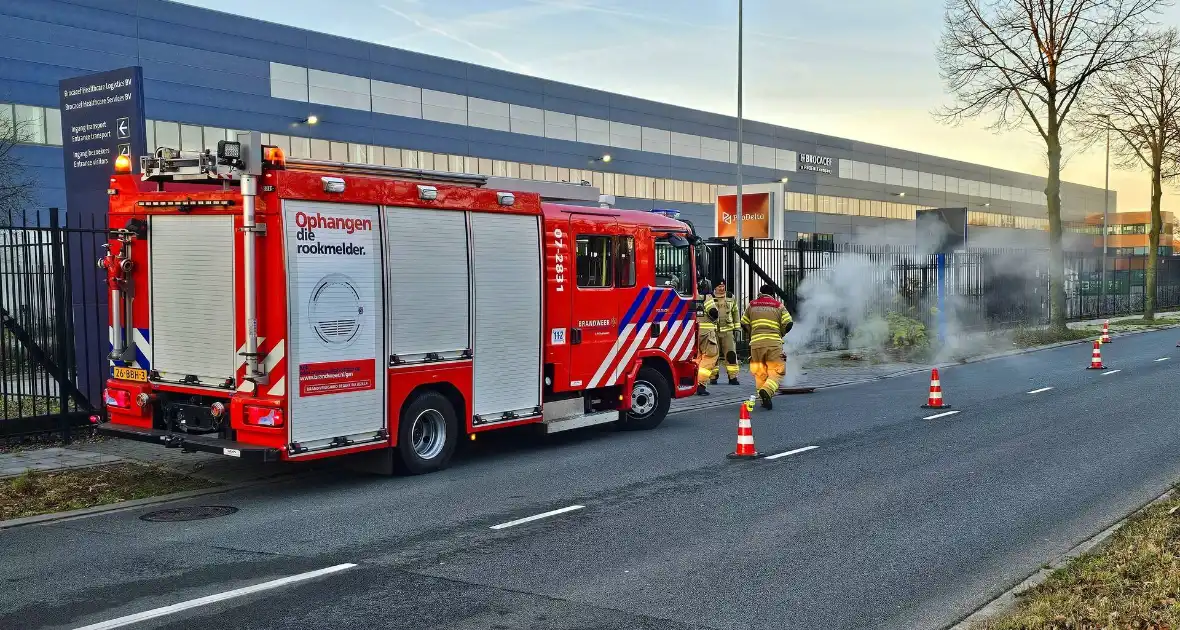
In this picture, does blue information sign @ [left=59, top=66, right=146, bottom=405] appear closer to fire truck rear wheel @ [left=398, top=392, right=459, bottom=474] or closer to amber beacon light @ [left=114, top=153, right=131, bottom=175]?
amber beacon light @ [left=114, top=153, right=131, bottom=175]

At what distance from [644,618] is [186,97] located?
4154 centimetres

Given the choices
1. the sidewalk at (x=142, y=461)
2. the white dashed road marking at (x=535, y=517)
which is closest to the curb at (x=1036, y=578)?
the white dashed road marking at (x=535, y=517)

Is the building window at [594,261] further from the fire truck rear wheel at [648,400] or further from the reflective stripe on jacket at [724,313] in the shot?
the reflective stripe on jacket at [724,313]

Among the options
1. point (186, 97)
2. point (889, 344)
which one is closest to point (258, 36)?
point (186, 97)

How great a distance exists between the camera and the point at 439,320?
9.68 meters

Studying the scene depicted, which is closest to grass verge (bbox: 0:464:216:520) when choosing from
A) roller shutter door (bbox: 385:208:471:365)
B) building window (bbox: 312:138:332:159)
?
roller shutter door (bbox: 385:208:471:365)

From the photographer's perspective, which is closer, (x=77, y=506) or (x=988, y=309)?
(x=77, y=506)

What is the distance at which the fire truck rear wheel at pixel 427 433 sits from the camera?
945 cm

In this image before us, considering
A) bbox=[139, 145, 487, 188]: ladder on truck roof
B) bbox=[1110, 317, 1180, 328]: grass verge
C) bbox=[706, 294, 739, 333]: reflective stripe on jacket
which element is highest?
bbox=[139, 145, 487, 188]: ladder on truck roof

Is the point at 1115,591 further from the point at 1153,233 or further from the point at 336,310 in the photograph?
the point at 1153,233

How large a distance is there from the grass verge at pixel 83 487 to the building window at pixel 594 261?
474 centimetres

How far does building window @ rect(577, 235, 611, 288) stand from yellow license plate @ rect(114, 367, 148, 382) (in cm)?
480

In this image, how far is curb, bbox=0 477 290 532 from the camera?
7.73 m

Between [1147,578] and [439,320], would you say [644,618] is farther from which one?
[439,320]
